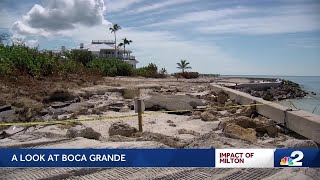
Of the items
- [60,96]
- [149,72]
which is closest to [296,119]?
[60,96]

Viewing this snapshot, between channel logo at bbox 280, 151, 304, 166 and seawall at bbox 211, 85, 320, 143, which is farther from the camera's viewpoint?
seawall at bbox 211, 85, 320, 143

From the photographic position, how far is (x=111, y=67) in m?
42.0

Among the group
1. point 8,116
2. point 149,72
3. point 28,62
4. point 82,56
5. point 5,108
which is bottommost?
point 8,116

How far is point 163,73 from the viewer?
5250 centimetres

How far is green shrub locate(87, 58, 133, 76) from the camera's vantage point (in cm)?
4006

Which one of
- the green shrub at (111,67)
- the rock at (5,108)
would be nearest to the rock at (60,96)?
the rock at (5,108)

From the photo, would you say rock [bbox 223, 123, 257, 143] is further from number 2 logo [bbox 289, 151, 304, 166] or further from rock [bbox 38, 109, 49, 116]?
rock [bbox 38, 109, 49, 116]

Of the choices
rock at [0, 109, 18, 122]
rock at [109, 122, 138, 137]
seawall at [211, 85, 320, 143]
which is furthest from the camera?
rock at [0, 109, 18, 122]

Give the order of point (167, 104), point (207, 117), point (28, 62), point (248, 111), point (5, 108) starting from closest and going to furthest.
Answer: point (207, 117)
point (5, 108)
point (248, 111)
point (167, 104)
point (28, 62)

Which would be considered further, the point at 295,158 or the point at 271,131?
the point at 271,131

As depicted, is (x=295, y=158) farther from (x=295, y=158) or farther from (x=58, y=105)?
(x=58, y=105)

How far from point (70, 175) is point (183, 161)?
162 centimetres

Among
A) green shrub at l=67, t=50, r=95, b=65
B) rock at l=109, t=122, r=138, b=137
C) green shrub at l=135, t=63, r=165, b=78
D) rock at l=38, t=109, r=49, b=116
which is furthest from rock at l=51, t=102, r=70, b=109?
green shrub at l=135, t=63, r=165, b=78

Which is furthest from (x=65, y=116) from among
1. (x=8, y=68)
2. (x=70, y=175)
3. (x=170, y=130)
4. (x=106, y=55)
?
(x=106, y=55)
